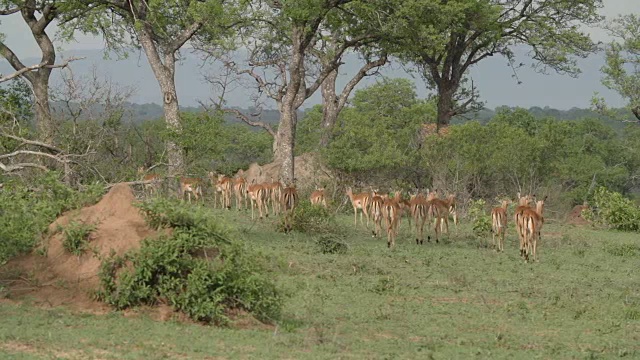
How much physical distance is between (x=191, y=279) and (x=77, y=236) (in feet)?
5.47

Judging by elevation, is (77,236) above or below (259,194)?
above

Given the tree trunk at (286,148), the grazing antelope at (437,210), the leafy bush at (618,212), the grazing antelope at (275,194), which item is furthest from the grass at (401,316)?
the tree trunk at (286,148)

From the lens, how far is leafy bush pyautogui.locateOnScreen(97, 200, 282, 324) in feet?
33.9

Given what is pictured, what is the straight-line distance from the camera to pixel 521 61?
37906 millimetres

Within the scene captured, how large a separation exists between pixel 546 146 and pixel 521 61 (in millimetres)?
5232

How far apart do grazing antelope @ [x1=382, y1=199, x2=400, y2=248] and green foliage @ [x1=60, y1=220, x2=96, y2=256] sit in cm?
978

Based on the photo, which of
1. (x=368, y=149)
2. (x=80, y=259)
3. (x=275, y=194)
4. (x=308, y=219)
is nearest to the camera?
(x=80, y=259)

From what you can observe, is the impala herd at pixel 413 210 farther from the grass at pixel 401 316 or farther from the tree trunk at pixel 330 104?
the tree trunk at pixel 330 104

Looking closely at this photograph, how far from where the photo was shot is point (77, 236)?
11.1m

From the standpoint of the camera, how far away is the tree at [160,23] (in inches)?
987

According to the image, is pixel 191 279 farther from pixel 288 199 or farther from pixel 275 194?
pixel 275 194

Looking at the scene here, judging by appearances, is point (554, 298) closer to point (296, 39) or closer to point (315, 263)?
point (315, 263)

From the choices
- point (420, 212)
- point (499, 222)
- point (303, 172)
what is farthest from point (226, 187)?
point (499, 222)

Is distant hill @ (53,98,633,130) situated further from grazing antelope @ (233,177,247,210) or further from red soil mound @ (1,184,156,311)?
red soil mound @ (1,184,156,311)
